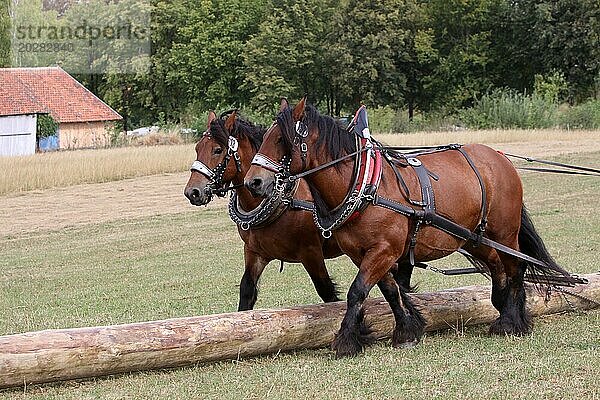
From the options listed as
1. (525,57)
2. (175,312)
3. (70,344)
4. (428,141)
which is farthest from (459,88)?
(70,344)

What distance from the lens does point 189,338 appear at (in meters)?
7.05

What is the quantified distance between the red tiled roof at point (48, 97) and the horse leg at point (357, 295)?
46.1 m

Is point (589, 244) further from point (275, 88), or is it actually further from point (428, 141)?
point (275, 88)

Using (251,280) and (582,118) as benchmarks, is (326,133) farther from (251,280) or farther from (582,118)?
(582,118)

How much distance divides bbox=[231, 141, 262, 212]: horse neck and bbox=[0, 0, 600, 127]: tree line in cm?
5268

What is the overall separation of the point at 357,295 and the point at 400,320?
75 cm

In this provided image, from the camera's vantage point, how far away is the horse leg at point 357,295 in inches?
290

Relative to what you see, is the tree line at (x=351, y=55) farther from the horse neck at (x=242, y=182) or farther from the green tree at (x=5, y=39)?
the horse neck at (x=242, y=182)

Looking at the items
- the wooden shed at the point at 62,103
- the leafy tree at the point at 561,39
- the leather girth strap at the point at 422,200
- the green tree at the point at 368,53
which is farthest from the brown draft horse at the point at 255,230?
the green tree at the point at 368,53

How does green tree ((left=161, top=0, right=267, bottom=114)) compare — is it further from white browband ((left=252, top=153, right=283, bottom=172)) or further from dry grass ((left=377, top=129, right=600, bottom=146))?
white browband ((left=252, top=153, right=283, bottom=172))

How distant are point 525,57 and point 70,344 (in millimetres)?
62146

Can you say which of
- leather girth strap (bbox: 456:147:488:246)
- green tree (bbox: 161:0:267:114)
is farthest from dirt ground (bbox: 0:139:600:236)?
green tree (bbox: 161:0:267:114)

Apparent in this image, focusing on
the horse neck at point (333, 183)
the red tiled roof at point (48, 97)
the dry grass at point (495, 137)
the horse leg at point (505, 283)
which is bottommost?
the red tiled roof at point (48, 97)

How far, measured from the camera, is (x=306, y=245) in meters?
8.41
